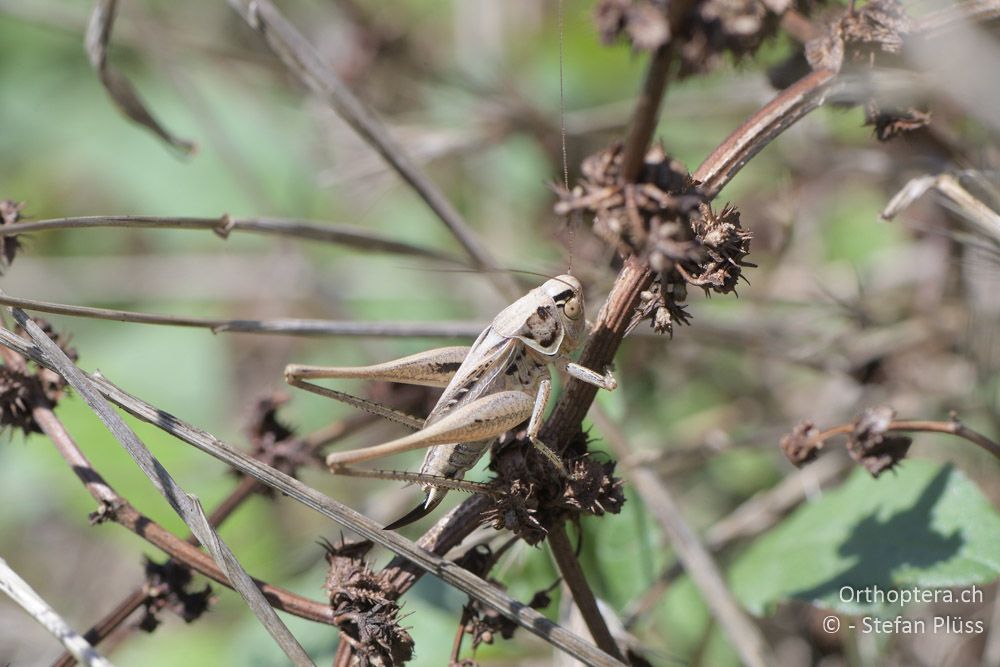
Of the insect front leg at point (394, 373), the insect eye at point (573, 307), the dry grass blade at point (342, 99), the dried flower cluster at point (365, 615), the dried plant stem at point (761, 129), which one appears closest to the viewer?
the dried flower cluster at point (365, 615)

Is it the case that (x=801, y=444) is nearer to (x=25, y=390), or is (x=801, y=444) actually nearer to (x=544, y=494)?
(x=544, y=494)

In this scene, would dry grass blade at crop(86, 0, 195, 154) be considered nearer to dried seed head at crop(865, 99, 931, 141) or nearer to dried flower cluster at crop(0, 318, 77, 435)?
dried flower cluster at crop(0, 318, 77, 435)

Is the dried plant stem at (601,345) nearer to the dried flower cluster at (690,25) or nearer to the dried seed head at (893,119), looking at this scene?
the dried flower cluster at (690,25)

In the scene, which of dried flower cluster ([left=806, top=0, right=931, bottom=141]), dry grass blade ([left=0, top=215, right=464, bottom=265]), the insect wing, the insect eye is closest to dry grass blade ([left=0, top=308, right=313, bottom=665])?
dry grass blade ([left=0, top=215, right=464, bottom=265])

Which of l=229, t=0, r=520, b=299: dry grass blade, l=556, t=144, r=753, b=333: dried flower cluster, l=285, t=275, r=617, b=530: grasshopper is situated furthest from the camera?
l=229, t=0, r=520, b=299: dry grass blade

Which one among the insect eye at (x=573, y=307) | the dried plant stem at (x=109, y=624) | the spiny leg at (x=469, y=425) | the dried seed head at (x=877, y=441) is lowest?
the dried plant stem at (x=109, y=624)

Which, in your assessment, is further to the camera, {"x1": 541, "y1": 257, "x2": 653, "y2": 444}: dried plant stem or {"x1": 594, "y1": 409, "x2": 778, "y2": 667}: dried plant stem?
{"x1": 594, "y1": 409, "x2": 778, "y2": 667}: dried plant stem

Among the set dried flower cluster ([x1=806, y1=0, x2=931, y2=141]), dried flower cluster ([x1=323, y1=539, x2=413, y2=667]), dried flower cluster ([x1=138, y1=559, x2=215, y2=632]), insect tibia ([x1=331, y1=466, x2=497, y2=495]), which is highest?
dried flower cluster ([x1=806, y1=0, x2=931, y2=141])

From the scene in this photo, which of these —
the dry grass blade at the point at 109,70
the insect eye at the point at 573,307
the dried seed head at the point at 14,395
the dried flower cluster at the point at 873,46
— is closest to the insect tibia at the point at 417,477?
the insect eye at the point at 573,307
